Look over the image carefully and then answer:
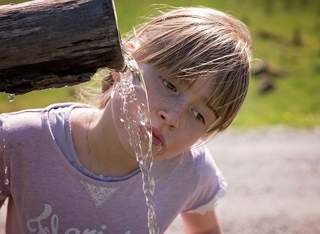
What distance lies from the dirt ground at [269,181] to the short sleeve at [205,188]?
7.00 feet

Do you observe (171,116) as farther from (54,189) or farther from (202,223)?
(202,223)

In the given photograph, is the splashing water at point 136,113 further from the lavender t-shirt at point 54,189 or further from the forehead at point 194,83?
the lavender t-shirt at point 54,189

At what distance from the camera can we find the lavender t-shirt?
2145 millimetres

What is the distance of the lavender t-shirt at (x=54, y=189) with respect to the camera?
2.14 meters

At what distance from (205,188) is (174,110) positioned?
0.55 meters

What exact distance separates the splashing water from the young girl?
0.03 m

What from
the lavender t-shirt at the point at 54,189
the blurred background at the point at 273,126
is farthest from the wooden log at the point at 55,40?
the blurred background at the point at 273,126

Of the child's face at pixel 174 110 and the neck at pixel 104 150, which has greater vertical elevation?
the child's face at pixel 174 110

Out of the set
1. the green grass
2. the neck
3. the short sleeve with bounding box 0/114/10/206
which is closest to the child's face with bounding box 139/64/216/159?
the neck

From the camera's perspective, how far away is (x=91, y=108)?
91.2 inches

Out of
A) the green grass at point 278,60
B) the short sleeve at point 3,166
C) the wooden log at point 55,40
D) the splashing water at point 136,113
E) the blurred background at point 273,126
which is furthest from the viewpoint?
the green grass at point 278,60

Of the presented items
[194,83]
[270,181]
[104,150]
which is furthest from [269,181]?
[194,83]

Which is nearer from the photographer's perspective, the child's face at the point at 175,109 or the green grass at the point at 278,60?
the child's face at the point at 175,109

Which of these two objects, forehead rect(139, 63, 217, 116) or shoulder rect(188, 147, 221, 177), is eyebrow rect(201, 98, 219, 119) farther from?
shoulder rect(188, 147, 221, 177)
